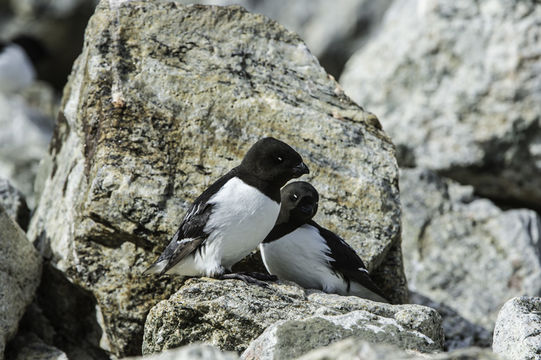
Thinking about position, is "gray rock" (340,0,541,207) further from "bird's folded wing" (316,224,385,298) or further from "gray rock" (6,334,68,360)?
"gray rock" (6,334,68,360)

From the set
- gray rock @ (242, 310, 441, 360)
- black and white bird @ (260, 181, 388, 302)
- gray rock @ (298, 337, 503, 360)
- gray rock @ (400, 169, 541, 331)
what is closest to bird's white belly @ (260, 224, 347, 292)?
black and white bird @ (260, 181, 388, 302)

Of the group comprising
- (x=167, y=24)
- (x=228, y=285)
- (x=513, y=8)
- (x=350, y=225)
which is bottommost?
(x=228, y=285)

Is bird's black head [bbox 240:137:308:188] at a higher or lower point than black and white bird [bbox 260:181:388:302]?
higher

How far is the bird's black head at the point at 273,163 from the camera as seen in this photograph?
6.27 metres

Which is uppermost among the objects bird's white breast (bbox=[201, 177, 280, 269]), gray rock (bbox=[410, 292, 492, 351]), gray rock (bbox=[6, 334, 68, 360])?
bird's white breast (bbox=[201, 177, 280, 269])

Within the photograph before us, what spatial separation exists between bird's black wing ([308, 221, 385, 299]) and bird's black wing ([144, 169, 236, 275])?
3.58 feet

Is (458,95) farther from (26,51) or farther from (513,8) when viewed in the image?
(26,51)

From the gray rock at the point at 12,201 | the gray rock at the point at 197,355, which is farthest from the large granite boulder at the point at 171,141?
the gray rock at the point at 197,355

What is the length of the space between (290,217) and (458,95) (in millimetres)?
4652

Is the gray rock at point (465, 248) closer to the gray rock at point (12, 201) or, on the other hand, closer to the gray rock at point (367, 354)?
the gray rock at point (12, 201)

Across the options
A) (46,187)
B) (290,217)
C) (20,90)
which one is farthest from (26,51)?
(290,217)

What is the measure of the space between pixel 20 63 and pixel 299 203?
979 centimetres

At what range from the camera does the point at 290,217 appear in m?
6.86

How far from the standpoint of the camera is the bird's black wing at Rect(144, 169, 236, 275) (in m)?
6.17
